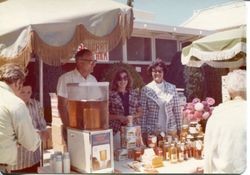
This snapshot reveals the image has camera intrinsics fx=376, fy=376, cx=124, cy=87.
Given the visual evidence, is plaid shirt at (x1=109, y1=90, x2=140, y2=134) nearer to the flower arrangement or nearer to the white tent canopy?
the flower arrangement

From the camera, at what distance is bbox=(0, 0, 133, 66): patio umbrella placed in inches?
80.1

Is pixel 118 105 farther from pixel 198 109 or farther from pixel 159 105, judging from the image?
pixel 198 109

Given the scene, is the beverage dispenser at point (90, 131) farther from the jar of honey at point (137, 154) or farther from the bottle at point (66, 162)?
the jar of honey at point (137, 154)

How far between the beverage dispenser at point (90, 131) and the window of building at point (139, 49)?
30 cm

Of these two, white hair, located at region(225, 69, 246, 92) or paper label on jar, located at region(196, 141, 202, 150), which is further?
paper label on jar, located at region(196, 141, 202, 150)

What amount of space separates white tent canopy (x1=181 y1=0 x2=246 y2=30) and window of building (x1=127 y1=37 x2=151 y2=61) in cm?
27

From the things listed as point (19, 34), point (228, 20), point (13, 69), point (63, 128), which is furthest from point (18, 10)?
point (228, 20)

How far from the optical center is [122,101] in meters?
2.47

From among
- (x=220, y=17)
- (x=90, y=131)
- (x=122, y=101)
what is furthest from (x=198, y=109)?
(x=90, y=131)

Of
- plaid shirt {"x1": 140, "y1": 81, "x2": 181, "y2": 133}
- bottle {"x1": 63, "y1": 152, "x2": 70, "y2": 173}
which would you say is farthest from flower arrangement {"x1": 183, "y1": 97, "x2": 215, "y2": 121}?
bottle {"x1": 63, "y1": 152, "x2": 70, "y2": 173}

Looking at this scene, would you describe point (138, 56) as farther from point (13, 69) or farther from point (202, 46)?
point (13, 69)

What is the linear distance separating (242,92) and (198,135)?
540 millimetres

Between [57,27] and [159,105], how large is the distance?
2.92 ft

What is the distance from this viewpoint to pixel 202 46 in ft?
7.75
